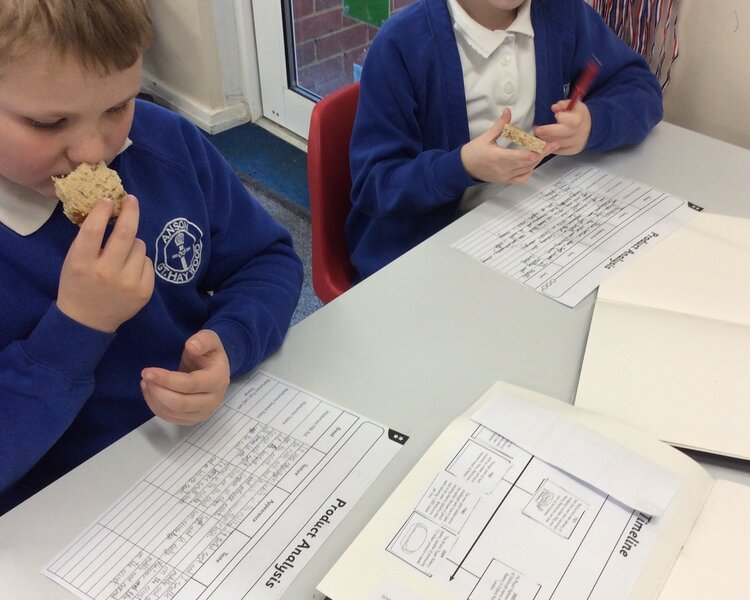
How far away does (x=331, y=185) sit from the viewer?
1.13m

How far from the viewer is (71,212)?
1.98 feet

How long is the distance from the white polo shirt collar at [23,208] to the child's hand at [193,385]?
183 millimetres

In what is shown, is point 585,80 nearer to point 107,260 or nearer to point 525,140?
point 525,140

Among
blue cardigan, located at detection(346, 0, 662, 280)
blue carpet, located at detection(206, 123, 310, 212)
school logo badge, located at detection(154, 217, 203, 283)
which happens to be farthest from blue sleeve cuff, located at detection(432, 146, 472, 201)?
blue carpet, located at detection(206, 123, 310, 212)

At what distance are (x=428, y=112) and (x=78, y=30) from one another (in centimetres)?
64

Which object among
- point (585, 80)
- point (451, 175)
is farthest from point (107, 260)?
point (585, 80)

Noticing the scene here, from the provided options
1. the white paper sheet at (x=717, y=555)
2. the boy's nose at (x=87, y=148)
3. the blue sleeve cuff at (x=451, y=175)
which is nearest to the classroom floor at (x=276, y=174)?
the blue sleeve cuff at (x=451, y=175)

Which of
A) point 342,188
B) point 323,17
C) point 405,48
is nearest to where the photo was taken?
point 405,48

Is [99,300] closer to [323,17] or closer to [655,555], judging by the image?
[655,555]

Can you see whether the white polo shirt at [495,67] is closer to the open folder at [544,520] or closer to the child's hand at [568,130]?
the child's hand at [568,130]

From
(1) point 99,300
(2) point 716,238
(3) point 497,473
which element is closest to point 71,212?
(1) point 99,300

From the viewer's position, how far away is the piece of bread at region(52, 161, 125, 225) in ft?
1.95

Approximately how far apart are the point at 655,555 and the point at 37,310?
60cm

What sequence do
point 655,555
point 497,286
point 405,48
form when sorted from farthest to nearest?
point 405,48, point 497,286, point 655,555
